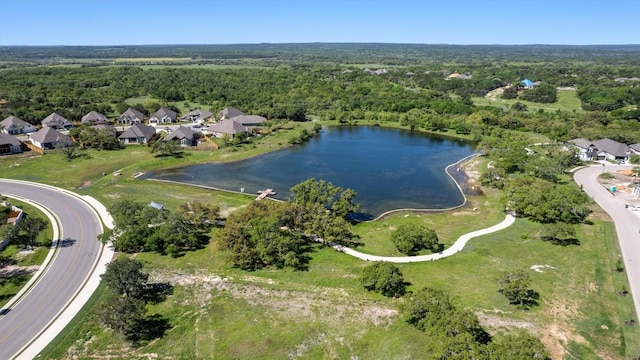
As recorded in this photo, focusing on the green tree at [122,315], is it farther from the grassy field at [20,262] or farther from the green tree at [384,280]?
the green tree at [384,280]

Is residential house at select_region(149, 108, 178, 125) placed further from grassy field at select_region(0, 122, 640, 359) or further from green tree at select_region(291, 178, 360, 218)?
grassy field at select_region(0, 122, 640, 359)

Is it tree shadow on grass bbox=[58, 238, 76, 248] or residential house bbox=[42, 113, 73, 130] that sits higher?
residential house bbox=[42, 113, 73, 130]

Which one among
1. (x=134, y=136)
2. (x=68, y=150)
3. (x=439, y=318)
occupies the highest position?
(x=134, y=136)

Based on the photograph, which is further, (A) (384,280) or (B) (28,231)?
(B) (28,231)

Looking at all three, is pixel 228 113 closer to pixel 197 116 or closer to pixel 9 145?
pixel 197 116

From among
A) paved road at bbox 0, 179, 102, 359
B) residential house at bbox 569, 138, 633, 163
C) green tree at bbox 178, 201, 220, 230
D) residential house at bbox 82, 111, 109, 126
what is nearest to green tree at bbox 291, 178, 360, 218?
green tree at bbox 178, 201, 220, 230

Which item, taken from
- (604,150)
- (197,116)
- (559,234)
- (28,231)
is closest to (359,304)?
(559,234)

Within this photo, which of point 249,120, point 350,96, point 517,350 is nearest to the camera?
point 517,350
